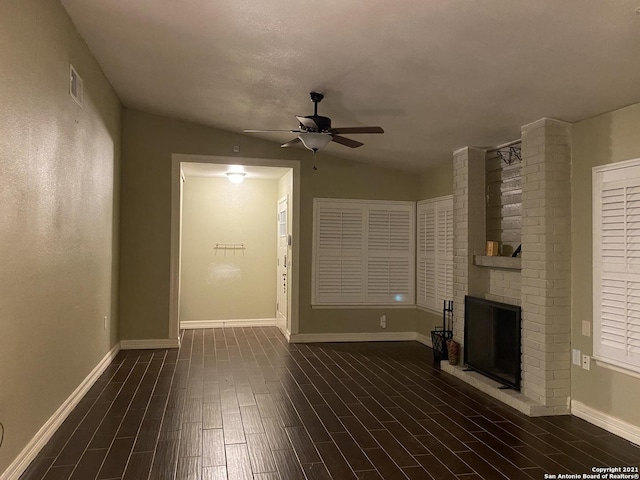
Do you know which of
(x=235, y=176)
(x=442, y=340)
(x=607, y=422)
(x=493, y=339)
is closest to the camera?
(x=607, y=422)

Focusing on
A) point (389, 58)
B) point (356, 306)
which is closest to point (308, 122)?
point (389, 58)

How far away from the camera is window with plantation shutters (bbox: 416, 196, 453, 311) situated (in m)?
5.88

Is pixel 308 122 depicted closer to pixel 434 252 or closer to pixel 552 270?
pixel 552 270

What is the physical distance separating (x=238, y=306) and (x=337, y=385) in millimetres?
3626

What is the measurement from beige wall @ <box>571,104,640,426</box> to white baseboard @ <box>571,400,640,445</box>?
35 millimetres

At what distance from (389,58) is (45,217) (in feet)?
8.83

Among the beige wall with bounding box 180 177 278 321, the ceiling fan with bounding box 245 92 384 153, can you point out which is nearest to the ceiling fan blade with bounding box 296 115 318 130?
the ceiling fan with bounding box 245 92 384 153

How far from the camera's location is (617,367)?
343 centimetres

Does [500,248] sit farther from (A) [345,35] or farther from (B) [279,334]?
(B) [279,334]

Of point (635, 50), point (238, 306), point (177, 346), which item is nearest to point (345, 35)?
point (635, 50)

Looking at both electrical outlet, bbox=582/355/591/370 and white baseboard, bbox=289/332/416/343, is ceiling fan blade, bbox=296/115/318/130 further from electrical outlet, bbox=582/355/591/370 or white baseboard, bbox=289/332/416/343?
white baseboard, bbox=289/332/416/343

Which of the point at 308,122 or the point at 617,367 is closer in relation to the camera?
the point at 617,367

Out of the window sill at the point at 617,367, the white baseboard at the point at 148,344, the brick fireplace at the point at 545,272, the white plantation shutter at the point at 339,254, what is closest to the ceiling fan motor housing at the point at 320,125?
the brick fireplace at the point at 545,272

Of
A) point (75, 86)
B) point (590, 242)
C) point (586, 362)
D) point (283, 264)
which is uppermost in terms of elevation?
point (75, 86)
